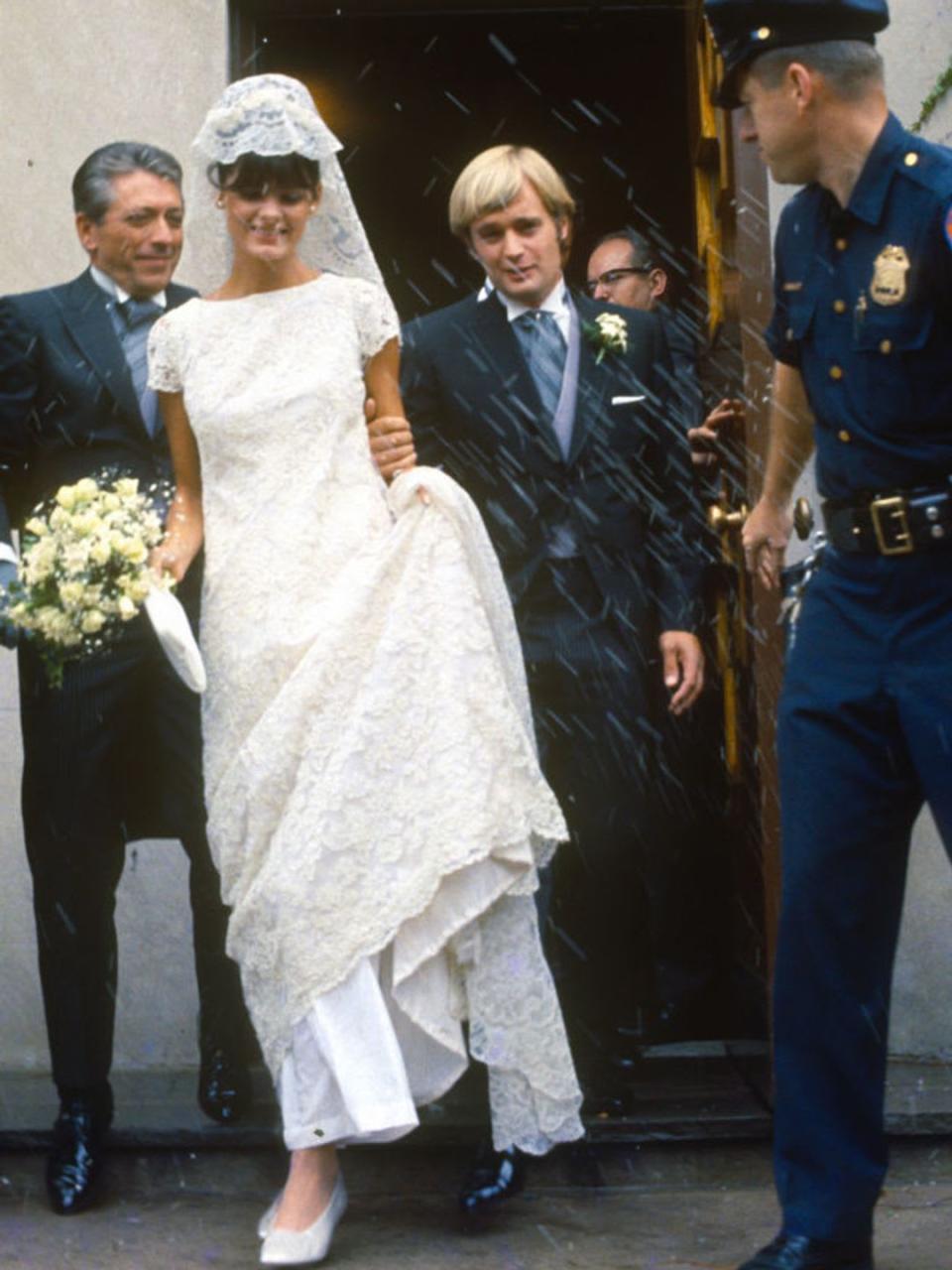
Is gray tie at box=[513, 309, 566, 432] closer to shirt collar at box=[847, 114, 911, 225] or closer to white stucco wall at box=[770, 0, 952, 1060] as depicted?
white stucco wall at box=[770, 0, 952, 1060]

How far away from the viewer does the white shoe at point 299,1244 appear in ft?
13.5

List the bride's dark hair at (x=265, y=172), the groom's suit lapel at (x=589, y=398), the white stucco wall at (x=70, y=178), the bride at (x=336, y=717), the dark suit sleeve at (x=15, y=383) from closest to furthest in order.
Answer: the bride at (x=336, y=717) → the bride's dark hair at (x=265, y=172) → the dark suit sleeve at (x=15, y=383) → the groom's suit lapel at (x=589, y=398) → the white stucco wall at (x=70, y=178)

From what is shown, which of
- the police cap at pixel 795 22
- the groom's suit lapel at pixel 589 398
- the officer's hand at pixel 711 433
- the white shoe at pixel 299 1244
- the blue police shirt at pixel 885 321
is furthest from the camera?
the officer's hand at pixel 711 433

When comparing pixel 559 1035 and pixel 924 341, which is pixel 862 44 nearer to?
pixel 924 341

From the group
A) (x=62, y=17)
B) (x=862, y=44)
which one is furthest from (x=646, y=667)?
(x=62, y=17)

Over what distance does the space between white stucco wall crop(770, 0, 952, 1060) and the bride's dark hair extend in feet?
5.29

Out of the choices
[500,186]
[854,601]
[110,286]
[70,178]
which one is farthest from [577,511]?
[70,178]

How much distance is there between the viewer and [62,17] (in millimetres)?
6105

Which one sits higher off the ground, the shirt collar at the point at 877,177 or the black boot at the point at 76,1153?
the shirt collar at the point at 877,177

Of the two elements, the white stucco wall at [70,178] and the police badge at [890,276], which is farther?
the white stucco wall at [70,178]

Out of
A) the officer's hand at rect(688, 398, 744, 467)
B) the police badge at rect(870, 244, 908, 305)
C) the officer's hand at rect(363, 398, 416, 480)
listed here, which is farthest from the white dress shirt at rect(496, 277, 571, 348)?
the police badge at rect(870, 244, 908, 305)

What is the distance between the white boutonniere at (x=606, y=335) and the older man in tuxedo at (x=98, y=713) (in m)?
0.99

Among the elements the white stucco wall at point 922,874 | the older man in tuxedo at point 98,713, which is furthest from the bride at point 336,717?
the white stucco wall at point 922,874

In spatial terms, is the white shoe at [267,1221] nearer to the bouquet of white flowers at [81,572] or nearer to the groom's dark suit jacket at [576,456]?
the bouquet of white flowers at [81,572]
